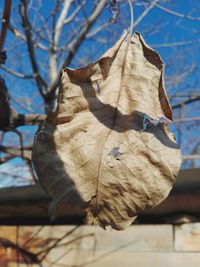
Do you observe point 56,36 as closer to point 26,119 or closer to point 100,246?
point 100,246

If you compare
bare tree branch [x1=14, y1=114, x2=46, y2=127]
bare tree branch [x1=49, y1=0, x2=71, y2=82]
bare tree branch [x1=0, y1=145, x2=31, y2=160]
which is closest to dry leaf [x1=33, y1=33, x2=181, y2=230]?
bare tree branch [x1=14, y1=114, x2=46, y2=127]

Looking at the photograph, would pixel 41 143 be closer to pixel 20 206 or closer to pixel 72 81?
pixel 72 81

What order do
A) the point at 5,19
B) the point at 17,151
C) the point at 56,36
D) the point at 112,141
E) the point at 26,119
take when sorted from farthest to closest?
the point at 56,36
the point at 17,151
the point at 26,119
the point at 5,19
the point at 112,141

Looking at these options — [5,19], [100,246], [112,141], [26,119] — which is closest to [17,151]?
[100,246]

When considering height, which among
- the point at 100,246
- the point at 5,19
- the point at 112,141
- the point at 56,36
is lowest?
the point at 100,246

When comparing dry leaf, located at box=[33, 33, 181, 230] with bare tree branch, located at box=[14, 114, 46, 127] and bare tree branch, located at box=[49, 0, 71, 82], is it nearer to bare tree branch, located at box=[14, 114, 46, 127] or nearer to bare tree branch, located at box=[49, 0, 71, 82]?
bare tree branch, located at box=[14, 114, 46, 127]

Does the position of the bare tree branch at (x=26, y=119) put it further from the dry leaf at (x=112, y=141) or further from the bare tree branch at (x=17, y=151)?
the dry leaf at (x=112, y=141)
